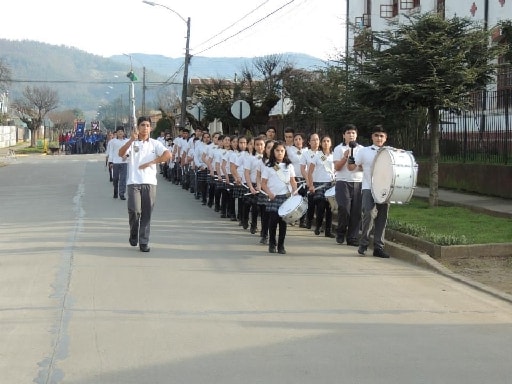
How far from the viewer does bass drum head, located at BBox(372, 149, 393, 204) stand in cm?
1073

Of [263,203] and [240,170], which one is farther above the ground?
[240,170]

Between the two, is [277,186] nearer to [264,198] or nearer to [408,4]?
[264,198]

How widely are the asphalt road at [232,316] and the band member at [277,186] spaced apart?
0.35 meters

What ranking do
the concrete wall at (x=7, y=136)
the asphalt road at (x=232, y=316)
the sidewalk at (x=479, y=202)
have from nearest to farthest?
the asphalt road at (x=232, y=316) → the sidewalk at (x=479, y=202) → the concrete wall at (x=7, y=136)

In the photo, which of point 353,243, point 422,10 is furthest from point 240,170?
point 422,10

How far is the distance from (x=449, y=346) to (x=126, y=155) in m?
6.58

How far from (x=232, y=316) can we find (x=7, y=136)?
87.4 meters

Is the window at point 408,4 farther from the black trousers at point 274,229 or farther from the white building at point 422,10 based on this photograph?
the black trousers at point 274,229

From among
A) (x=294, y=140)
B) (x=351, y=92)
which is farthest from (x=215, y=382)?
(x=351, y=92)

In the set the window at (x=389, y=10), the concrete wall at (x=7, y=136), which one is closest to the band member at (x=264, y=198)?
the window at (x=389, y=10)

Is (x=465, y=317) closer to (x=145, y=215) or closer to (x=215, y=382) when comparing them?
(x=215, y=382)

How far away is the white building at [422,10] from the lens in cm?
2852

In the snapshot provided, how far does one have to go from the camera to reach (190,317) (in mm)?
7367

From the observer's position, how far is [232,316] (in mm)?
7449
